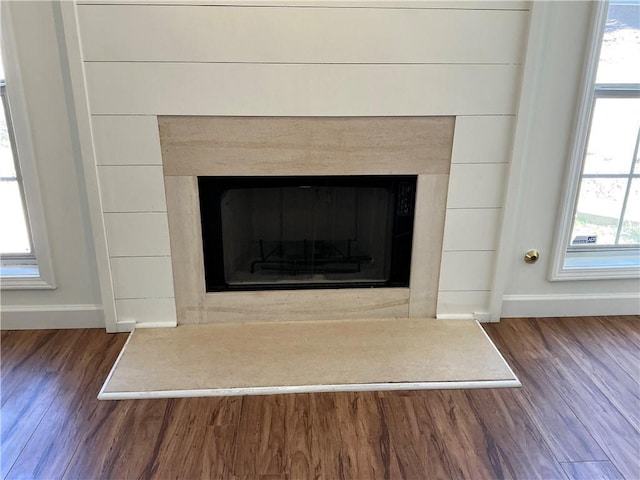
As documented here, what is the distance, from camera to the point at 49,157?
214cm

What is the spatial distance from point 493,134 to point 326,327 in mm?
1194

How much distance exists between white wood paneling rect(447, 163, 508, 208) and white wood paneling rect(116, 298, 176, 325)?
144 centimetres

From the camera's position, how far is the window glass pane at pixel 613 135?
2.27 m

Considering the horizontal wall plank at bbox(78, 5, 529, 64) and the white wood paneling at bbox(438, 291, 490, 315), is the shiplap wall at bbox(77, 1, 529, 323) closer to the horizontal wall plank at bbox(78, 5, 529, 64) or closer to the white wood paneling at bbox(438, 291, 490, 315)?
the horizontal wall plank at bbox(78, 5, 529, 64)

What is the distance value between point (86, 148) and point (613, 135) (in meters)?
2.43

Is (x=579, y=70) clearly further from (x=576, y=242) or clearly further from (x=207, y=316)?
(x=207, y=316)

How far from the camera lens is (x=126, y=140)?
6.85 ft

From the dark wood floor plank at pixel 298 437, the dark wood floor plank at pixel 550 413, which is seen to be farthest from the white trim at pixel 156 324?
the dark wood floor plank at pixel 550 413

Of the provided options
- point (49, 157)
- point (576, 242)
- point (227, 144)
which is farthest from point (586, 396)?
point (49, 157)

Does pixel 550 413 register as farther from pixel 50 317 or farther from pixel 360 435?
pixel 50 317

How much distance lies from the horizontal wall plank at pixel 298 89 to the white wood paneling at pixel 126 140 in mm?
43

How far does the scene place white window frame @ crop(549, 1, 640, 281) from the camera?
83.0 inches

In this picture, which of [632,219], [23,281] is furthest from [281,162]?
[632,219]

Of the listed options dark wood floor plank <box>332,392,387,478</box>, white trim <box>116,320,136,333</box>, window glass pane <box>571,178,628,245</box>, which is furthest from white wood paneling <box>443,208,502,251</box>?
white trim <box>116,320,136,333</box>
